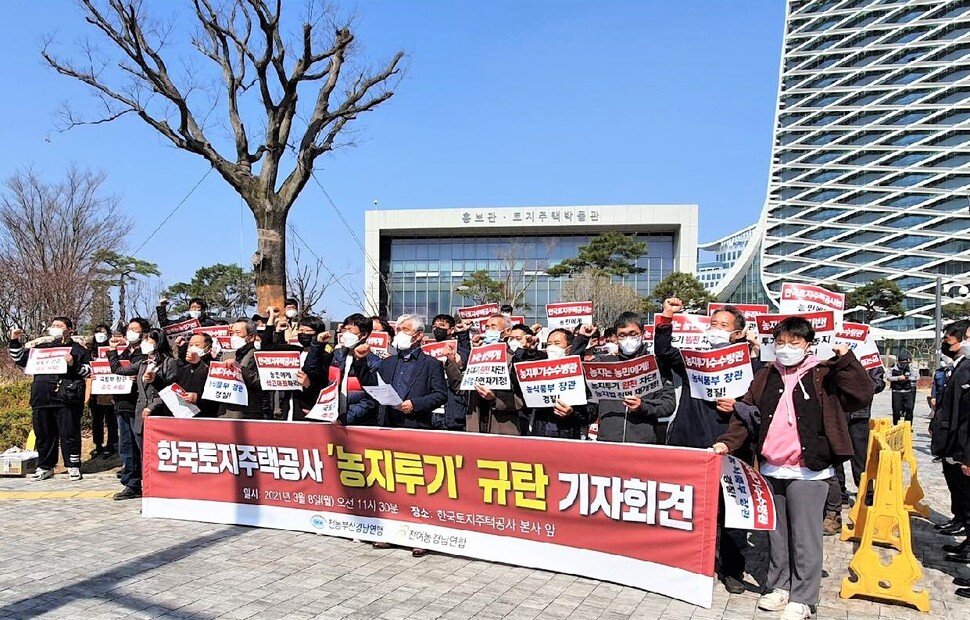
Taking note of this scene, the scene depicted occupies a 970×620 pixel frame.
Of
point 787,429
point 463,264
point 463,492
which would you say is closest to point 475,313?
point 463,492

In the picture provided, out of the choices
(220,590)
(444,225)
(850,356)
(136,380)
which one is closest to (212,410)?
(136,380)

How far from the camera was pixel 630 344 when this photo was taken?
20.1ft

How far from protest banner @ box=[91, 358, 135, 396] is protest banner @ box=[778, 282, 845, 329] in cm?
750

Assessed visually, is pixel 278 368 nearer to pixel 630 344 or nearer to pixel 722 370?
pixel 630 344

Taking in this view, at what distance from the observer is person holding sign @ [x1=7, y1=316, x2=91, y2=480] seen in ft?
31.2

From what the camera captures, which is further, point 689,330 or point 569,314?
point 569,314

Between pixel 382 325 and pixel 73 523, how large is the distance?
389cm

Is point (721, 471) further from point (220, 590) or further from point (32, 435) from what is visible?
point (32, 435)

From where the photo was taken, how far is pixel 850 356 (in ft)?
15.9

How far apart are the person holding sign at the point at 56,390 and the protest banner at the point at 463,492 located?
286 cm

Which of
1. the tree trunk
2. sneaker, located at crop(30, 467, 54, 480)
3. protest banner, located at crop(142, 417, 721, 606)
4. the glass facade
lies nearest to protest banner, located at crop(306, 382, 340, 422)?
protest banner, located at crop(142, 417, 721, 606)

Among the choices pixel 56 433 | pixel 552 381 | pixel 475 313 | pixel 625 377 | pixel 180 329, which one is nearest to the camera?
pixel 625 377

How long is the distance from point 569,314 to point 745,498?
16.5 feet

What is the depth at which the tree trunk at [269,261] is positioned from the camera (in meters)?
13.5
